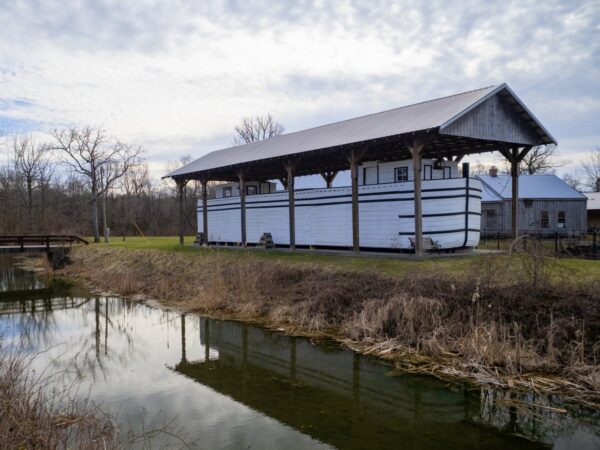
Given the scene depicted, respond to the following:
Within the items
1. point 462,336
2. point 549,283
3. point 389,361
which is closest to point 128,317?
point 389,361

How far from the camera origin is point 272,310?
15008 millimetres

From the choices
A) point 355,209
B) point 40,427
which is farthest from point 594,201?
point 40,427

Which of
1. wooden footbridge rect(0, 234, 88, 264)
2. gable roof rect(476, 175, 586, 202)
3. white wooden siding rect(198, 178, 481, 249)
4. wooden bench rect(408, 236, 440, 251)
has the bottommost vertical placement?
wooden footbridge rect(0, 234, 88, 264)

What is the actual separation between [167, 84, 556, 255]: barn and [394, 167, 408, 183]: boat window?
1.6 inches

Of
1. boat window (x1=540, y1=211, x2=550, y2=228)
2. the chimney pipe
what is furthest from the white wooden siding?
boat window (x1=540, y1=211, x2=550, y2=228)

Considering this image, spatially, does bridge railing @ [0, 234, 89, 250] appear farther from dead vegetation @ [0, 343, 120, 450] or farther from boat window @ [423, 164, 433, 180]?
dead vegetation @ [0, 343, 120, 450]

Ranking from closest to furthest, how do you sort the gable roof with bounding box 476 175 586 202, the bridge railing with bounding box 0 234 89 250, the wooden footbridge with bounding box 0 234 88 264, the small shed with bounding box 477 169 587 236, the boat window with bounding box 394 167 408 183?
the boat window with bounding box 394 167 408 183 → the wooden footbridge with bounding box 0 234 88 264 → the bridge railing with bounding box 0 234 89 250 → the small shed with bounding box 477 169 587 236 → the gable roof with bounding box 476 175 586 202

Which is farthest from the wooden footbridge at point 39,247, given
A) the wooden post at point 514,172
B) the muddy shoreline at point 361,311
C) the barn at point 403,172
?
the wooden post at point 514,172

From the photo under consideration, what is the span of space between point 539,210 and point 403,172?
71.3 feet

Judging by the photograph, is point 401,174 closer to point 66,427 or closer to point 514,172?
point 514,172

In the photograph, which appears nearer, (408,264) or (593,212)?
(408,264)

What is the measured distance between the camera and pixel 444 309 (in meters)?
11.3

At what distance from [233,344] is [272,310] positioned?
240 centimetres

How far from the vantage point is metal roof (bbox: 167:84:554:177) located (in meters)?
17.2
